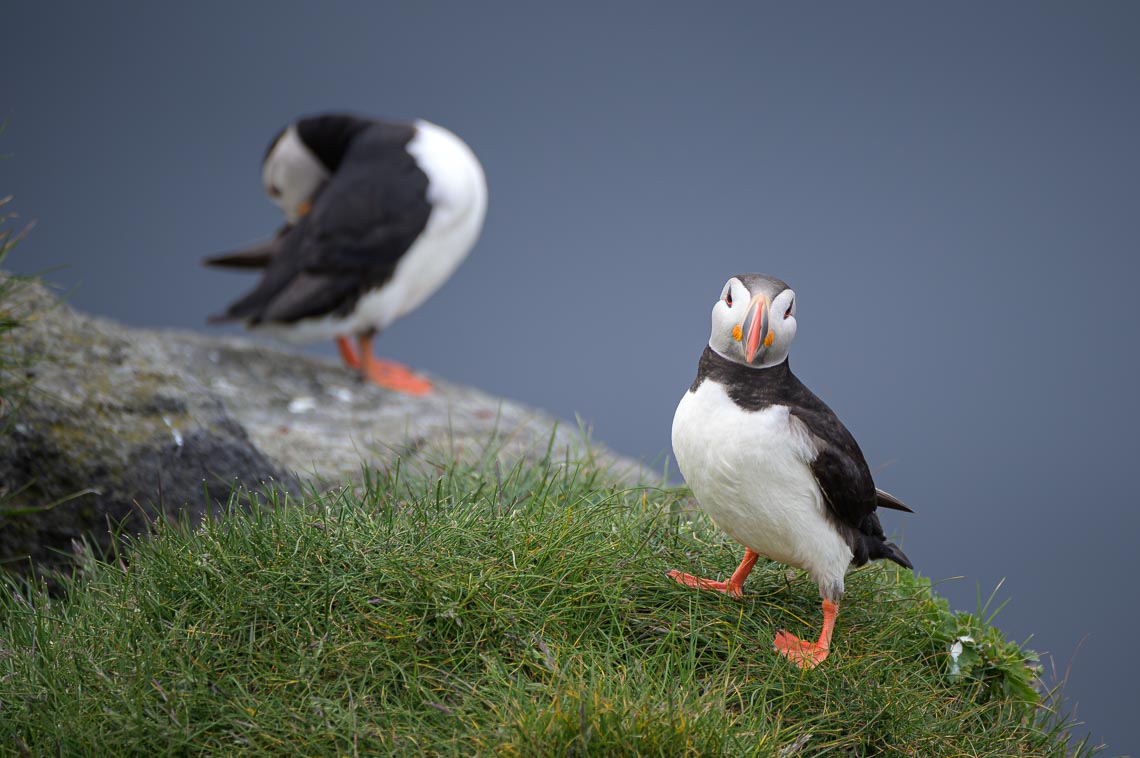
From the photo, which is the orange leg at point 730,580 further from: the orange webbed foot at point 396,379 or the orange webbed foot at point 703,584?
the orange webbed foot at point 396,379

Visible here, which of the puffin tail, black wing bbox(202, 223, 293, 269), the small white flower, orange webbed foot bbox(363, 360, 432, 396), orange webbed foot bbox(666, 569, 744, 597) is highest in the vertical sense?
the puffin tail

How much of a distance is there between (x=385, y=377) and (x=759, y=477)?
483 centimetres

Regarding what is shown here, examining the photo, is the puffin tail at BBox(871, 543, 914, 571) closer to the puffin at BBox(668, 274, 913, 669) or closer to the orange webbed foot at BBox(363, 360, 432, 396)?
the puffin at BBox(668, 274, 913, 669)

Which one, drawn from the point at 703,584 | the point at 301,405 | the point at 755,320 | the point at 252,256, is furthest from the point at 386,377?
the point at 755,320

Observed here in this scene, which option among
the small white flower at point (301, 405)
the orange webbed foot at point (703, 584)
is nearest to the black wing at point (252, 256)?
the small white flower at point (301, 405)

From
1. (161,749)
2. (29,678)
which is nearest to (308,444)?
(29,678)

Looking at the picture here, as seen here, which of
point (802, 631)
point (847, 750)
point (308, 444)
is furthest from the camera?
point (308, 444)

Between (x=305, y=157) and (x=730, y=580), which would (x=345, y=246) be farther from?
(x=730, y=580)

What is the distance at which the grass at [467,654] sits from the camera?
2.56 m

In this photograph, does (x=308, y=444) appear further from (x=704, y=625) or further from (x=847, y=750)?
(x=847, y=750)

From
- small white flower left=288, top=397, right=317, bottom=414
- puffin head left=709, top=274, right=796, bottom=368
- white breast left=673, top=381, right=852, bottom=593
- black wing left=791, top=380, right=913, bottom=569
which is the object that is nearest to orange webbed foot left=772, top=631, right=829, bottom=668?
white breast left=673, top=381, right=852, bottom=593

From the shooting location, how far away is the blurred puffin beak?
8.84ft

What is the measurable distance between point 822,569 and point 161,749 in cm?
179

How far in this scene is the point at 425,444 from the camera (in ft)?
17.2
